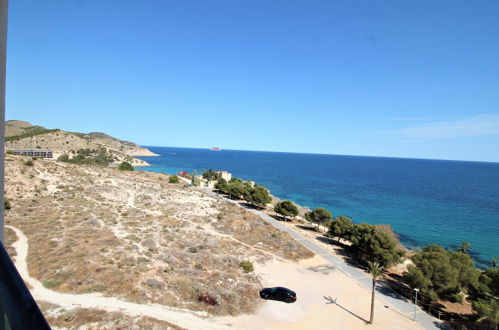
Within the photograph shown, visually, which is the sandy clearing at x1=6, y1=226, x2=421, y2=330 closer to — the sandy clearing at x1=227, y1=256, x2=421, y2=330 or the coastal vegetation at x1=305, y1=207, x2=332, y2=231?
the sandy clearing at x1=227, y1=256, x2=421, y2=330

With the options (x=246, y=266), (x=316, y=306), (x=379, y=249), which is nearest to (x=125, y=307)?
(x=246, y=266)

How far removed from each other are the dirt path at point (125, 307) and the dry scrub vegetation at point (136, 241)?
20.0 inches

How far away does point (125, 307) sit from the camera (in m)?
16.2

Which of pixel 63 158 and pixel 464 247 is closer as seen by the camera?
pixel 464 247

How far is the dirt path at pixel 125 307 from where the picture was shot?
51.9 ft

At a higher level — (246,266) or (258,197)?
(258,197)

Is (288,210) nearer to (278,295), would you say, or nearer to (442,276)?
(442,276)

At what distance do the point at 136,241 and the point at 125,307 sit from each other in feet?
33.5

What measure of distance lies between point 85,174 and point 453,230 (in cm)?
7687

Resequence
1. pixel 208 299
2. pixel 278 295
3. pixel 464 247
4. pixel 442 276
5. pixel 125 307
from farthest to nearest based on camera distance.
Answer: pixel 464 247 → pixel 442 276 → pixel 278 295 → pixel 208 299 → pixel 125 307

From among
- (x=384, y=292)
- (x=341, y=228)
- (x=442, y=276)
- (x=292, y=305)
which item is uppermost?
(x=341, y=228)

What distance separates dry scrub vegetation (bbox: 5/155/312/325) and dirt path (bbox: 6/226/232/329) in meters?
0.51

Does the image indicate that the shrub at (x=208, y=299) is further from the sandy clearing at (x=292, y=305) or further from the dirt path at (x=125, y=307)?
the sandy clearing at (x=292, y=305)

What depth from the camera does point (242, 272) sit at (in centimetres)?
2345
